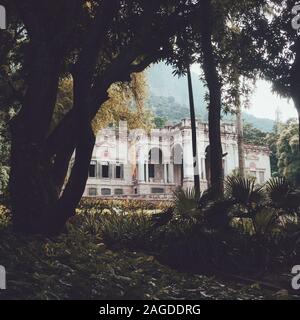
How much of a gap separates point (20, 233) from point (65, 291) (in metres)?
2.73

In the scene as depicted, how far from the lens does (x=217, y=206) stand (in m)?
7.32

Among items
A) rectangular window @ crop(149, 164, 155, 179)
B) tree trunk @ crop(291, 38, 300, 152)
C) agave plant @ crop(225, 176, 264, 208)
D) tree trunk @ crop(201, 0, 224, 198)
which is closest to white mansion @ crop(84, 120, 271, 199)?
rectangular window @ crop(149, 164, 155, 179)

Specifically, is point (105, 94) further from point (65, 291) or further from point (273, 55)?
point (273, 55)

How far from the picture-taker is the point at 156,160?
1745 inches

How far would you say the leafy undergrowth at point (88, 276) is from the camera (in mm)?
4711

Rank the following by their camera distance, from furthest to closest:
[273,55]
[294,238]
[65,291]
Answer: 1. [273,55]
2. [294,238]
3. [65,291]

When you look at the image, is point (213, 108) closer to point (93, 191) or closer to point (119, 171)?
point (93, 191)

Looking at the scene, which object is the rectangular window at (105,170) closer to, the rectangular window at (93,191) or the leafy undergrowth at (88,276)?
the rectangular window at (93,191)

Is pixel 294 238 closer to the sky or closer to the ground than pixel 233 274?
closer to the sky

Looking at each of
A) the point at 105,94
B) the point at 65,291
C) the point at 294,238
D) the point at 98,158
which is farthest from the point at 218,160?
the point at 98,158

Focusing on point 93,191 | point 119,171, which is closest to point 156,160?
point 119,171

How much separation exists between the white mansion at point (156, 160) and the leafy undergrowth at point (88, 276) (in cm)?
3201

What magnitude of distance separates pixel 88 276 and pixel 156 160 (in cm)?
3904

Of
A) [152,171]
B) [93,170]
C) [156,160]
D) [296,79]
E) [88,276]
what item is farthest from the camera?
[152,171]
